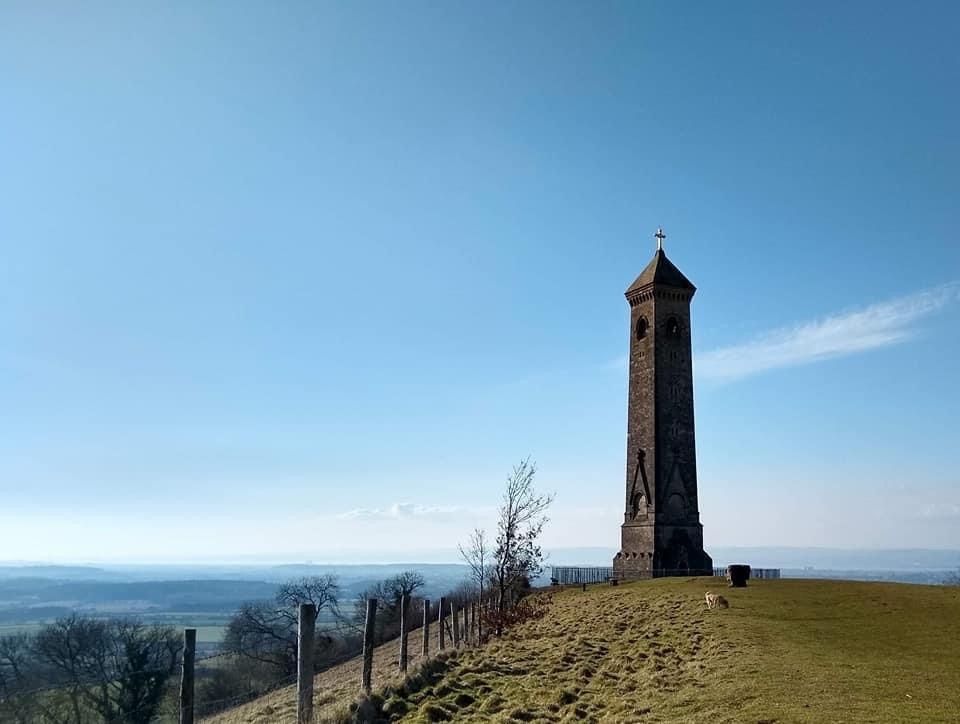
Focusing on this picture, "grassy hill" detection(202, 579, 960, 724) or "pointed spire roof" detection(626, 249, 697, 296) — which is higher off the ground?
"pointed spire roof" detection(626, 249, 697, 296)

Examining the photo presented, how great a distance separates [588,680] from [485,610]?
44.4ft

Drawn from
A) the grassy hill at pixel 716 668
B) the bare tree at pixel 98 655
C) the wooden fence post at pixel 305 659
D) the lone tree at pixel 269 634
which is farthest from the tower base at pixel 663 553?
the wooden fence post at pixel 305 659

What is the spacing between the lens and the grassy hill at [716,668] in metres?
14.3

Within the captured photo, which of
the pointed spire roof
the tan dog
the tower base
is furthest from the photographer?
the pointed spire roof

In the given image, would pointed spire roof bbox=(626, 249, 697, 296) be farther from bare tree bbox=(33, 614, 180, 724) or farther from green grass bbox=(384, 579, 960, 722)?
bare tree bbox=(33, 614, 180, 724)

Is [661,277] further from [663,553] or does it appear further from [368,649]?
[368,649]

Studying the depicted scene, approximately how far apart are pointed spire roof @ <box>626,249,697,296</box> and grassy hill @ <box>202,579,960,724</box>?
2891 centimetres

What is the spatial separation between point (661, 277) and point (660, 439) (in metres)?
11.6

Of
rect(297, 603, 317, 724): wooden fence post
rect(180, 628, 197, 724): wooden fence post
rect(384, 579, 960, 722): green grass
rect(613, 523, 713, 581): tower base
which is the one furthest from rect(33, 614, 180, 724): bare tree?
rect(180, 628, 197, 724): wooden fence post

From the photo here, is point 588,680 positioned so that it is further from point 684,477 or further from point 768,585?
point 684,477

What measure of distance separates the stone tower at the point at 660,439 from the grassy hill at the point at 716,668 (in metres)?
20.5

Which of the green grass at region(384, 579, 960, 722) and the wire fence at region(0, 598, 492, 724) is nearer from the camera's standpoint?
the wire fence at region(0, 598, 492, 724)

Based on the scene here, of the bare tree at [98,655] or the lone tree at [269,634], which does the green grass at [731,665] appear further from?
the lone tree at [269,634]

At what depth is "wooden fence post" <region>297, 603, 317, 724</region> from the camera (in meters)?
12.2
